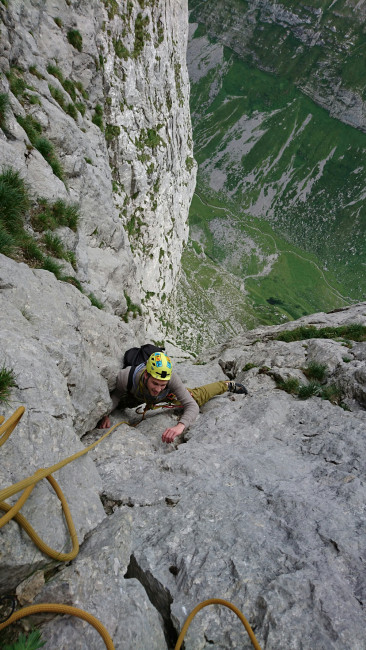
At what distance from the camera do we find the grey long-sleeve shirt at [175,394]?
930 cm

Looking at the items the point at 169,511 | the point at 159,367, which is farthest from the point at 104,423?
the point at 169,511

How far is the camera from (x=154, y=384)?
8.52m

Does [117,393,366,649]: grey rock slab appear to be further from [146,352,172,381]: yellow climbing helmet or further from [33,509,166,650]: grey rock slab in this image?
[146,352,172,381]: yellow climbing helmet

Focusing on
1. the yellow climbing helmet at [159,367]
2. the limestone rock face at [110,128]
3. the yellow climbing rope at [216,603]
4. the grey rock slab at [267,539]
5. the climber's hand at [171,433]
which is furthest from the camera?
the limestone rock face at [110,128]

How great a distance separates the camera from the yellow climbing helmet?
846 cm

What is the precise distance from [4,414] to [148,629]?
127 inches

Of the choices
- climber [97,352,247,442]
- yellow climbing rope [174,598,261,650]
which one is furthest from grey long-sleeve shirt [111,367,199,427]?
yellow climbing rope [174,598,261,650]

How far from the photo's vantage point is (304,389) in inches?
427

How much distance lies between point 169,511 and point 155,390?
3.41m

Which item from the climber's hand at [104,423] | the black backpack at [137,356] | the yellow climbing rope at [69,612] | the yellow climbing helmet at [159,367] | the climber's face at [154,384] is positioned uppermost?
the yellow climbing rope at [69,612]

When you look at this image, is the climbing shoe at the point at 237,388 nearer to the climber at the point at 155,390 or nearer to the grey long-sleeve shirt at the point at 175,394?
the climber at the point at 155,390

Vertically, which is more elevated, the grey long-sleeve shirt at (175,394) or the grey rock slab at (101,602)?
the grey rock slab at (101,602)

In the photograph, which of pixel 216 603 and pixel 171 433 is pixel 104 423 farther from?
pixel 216 603

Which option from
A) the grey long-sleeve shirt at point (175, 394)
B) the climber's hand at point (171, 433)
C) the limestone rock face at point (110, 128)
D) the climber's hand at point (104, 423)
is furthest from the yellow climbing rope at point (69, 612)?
the limestone rock face at point (110, 128)
